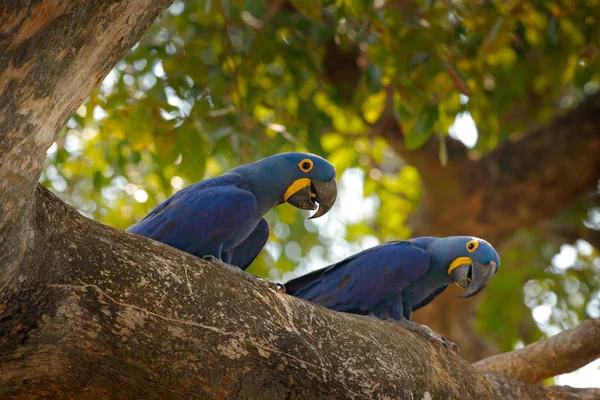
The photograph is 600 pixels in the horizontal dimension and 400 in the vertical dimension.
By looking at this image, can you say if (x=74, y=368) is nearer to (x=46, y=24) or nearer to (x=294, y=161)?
(x=46, y=24)

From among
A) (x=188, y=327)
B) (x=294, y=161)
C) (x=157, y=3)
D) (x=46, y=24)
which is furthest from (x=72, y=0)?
(x=294, y=161)

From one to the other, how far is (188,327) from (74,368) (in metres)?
0.42

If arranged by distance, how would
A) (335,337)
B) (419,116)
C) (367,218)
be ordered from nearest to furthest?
1. (335,337)
2. (419,116)
3. (367,218)

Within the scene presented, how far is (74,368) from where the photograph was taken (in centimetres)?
240

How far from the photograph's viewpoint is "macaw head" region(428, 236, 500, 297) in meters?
4.48

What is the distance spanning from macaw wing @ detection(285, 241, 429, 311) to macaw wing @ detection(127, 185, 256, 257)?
0.99 meters

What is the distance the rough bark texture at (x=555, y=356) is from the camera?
428 cm

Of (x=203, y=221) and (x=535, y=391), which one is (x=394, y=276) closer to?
(x=535, y=391)

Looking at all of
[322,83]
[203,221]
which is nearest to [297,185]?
[203,221]

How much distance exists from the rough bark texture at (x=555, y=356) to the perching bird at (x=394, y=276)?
0.54 metres

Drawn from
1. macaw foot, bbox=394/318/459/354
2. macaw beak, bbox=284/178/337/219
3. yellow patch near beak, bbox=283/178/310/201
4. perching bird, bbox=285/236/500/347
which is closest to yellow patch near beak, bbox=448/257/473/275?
perching bird, bbox=285/236/500/347

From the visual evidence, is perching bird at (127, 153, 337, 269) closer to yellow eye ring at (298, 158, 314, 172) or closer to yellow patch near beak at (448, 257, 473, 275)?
yellow eye ring at (298, 158, 314, 172)

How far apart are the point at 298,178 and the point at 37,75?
1.94 m

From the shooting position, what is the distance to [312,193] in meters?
4.02
